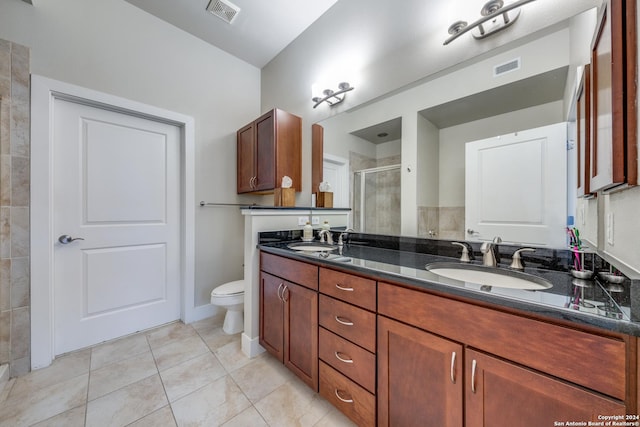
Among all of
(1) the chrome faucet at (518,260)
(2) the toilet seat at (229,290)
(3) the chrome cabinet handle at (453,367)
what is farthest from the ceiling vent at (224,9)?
(3) the chrome cabinet handle at (453,367)

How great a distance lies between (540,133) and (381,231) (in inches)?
38.5

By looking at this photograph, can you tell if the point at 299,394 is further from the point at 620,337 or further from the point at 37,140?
the point at 37,140

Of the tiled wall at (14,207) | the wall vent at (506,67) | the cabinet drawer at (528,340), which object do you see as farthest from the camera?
the tiled wall at (14,207)

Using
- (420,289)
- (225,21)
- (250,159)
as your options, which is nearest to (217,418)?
(420,289)

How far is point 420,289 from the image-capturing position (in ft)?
2.97

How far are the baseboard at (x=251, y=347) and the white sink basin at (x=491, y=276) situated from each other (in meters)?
1.41

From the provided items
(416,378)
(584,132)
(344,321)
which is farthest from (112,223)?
→ (584,132)

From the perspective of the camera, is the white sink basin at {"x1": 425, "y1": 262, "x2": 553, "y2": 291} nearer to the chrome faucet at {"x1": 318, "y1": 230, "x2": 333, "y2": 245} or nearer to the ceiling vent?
the chrome faucet at {"x1": 318, "y1": 230, "x2": 333, "y2": 245}

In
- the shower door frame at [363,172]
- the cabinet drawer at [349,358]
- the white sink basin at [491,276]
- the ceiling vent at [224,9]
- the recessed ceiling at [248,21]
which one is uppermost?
the recessed ceiling at [248,21]

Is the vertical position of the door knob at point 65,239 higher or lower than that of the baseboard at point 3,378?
higher

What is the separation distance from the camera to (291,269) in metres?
1.49

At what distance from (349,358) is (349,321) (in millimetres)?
179

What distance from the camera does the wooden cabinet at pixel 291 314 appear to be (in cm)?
135

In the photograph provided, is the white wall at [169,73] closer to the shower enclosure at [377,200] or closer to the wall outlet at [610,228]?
the shower enclosure at [377,200]
